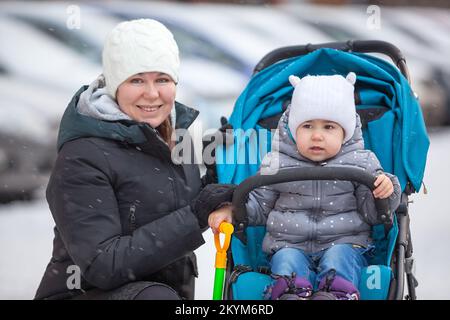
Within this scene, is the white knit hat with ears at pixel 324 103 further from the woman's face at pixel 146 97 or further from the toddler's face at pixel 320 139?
the woman's face at pixel 146 97

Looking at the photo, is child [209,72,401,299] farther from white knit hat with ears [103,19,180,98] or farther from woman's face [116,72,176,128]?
white knit hat with ears [103,19,180,98]

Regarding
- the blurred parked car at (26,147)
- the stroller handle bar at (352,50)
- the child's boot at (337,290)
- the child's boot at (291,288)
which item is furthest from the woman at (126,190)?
the blurred parked car at (26,147)

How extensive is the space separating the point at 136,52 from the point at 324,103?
0.75 metres

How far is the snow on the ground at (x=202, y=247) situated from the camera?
15.8 feet

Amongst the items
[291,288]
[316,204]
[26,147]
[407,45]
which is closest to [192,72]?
[26,147]

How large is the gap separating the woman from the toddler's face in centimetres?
41

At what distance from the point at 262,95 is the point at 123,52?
0.95 m

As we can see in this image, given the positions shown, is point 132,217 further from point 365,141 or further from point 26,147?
point 26,147

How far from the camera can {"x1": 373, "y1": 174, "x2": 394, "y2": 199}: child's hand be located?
2.92 metres

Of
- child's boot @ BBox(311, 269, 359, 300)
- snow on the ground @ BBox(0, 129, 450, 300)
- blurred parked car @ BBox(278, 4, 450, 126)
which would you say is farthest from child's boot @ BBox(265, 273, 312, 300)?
blurred parked car @ BBox(278, 4, 450, 126)

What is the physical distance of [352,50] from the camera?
4.06m

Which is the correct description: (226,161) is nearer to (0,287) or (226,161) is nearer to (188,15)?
(0,287)
